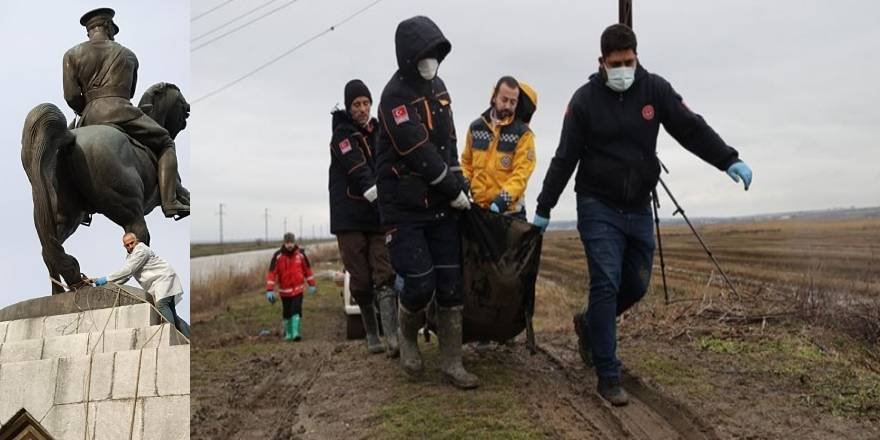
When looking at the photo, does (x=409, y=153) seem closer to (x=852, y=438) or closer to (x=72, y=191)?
(x=852, y=438)

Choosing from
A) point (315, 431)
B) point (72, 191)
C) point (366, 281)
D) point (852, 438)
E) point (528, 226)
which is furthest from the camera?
point (366, 281)

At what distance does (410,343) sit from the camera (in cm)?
466

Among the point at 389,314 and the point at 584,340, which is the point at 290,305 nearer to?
the point at 389,314

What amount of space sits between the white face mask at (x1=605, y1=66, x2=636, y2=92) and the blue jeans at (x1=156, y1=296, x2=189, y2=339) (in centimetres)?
337

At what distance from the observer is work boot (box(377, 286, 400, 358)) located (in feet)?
18.5

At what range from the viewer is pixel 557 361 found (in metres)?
5.06

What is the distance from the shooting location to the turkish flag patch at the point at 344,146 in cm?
608

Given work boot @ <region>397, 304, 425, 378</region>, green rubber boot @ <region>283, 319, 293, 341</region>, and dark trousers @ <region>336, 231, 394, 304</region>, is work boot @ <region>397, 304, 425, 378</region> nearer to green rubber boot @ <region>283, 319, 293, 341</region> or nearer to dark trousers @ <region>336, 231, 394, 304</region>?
dark trousers @ <region>336, 231, 394, 304</region>

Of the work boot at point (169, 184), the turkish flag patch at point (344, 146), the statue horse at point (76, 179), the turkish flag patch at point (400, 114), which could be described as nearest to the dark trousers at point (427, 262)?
the turkish flag patch at point (400, 114)

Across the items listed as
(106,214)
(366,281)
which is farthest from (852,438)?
(106,214)

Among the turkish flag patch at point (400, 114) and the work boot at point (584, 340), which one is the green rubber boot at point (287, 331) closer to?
the work boot at point (584, 340)

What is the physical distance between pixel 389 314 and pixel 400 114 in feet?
6.31

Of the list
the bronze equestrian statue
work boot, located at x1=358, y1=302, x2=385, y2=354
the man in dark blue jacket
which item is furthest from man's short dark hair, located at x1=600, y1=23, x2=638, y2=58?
the bronze equestrian statue

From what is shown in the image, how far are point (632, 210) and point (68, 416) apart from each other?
3.31 meters
